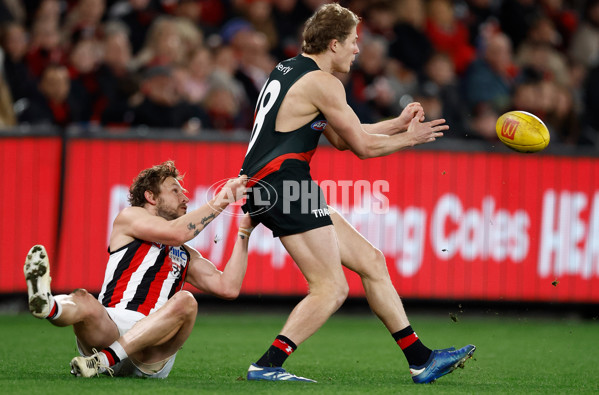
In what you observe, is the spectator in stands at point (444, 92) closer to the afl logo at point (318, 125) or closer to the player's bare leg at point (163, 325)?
the afl logo at point (318, 125)

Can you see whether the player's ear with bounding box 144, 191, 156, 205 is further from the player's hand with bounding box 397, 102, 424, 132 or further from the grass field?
the player's hand with bounding box 397, 102, 424, 132

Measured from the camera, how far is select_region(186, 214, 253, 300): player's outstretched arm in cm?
635

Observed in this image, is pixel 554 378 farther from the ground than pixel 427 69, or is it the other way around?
pixel 427 69

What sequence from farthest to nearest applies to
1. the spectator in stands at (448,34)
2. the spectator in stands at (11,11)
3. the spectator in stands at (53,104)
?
the spectator in stands at (448,34), the spectator in stands at (11,11), the spectator in stands at (53,104)

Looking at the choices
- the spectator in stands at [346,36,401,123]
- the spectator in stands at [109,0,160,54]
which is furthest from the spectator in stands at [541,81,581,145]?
the spectator in stands at [109,0,160,54]

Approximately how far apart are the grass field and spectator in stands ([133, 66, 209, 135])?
2.20 meters

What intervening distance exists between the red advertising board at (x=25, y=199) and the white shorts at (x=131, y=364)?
452cm

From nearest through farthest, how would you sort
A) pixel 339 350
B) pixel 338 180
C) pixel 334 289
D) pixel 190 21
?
pixel 334 289 → pixel 339 350 → pixel 338 180 → pixel 190 21

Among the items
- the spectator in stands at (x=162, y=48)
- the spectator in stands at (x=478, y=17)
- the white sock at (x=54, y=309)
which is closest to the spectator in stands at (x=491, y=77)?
the spectator in stands at (x=478, y=17)

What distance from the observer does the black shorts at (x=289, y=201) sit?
6.05 m

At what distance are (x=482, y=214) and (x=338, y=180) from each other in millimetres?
1676

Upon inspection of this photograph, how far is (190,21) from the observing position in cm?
1273

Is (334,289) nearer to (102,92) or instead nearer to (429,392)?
(429,392)

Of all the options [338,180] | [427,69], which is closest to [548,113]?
[427,69]
